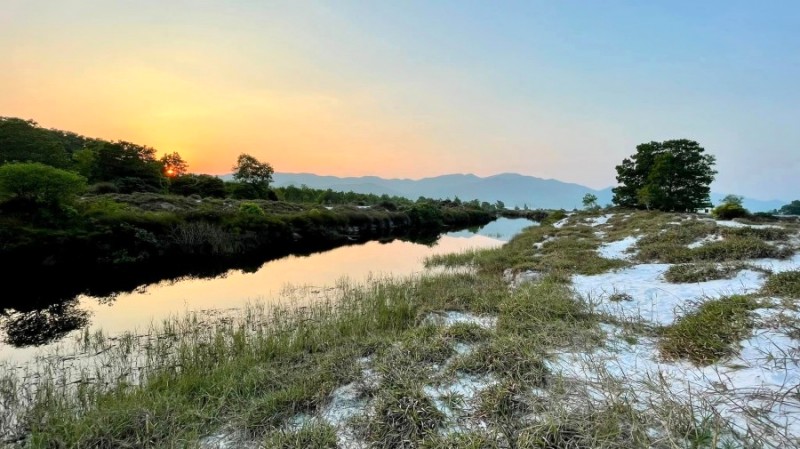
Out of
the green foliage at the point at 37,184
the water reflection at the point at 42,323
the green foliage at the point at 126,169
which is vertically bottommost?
the water reflection at the point at 42,323

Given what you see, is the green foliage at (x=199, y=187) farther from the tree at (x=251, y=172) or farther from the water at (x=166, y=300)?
the water at (x=166, y=300)

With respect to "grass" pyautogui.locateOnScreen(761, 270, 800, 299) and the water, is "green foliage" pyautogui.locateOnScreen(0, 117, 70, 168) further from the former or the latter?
"grass" pyautogui.locateOnScreen(761, 270, 800, 299)

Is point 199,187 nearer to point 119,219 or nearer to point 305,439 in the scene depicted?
point 119,219

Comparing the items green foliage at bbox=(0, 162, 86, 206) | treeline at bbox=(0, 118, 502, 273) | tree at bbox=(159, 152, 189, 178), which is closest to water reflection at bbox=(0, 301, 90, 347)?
treeline at bbox=(0, 118, 502, 273)

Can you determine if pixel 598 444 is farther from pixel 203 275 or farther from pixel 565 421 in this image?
pixel 203 275

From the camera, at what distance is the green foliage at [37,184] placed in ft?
63.0

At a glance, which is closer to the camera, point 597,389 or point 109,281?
point 597,389

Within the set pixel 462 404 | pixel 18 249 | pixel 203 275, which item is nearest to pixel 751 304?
pixel 462 404

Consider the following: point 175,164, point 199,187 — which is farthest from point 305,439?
point 175,164

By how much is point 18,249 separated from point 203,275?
9.21 meters

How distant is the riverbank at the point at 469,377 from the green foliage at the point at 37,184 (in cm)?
1713

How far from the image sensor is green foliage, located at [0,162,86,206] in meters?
Answer: 19.2

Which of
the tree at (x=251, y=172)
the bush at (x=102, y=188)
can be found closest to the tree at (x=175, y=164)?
the tree at (x=251, y=172)

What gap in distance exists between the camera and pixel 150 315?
11.5 metres
